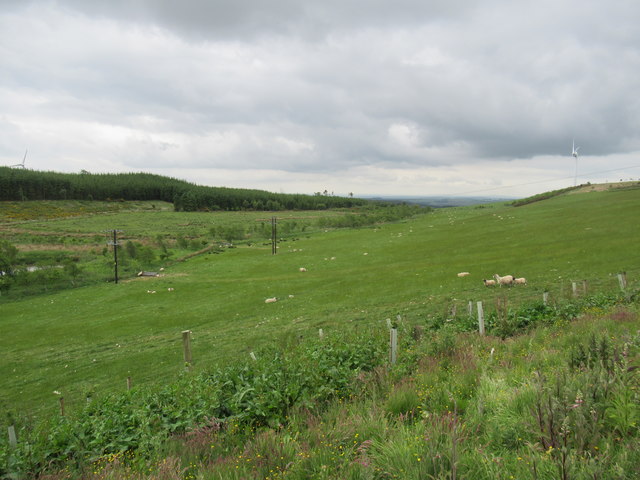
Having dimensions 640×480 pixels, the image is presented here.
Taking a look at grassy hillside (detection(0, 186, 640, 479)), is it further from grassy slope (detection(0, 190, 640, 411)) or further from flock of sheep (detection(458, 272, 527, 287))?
flock of sheep (detection(458, 272, 527, 287))

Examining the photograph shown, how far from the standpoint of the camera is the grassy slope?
68.2 ft

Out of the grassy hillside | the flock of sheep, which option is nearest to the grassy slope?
the grassy hillside

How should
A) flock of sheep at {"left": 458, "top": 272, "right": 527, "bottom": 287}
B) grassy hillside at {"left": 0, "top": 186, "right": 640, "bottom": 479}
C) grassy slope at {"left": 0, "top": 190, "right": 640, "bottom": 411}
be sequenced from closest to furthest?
grassy hillside at {"left": 0, "top": 186, "right": 640, "bottom": 479}
grassy slope at {"left": 0, "top": 190, "right": 640, "bottom": 411}
flock of sheep at {"left": 458, "top": 272, "right": 527, "bottom": 287}

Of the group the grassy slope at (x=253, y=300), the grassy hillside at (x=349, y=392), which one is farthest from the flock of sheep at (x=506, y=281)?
the grassy hillside at (x=349, y=392)

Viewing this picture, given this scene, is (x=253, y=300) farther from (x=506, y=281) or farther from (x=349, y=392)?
(x=349, y=392)

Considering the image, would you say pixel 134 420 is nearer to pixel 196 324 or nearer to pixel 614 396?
pixel 614 396

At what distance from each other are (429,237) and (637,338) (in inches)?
2538

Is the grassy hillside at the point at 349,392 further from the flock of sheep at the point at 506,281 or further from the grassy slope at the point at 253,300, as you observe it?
the flock of sheep at the point at 506,281

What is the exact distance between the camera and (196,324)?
95.3ft

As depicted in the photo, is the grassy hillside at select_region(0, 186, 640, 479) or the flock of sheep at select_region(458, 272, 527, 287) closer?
the grassy hillside at select_region(0, 186, 640, 479)

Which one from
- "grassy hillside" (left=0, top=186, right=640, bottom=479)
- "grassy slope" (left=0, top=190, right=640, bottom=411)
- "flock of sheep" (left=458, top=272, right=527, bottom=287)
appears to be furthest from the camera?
"flock of sheep" (left=458, top=272, right=527, bottom=287)

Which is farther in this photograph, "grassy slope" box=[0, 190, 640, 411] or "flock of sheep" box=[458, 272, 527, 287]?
"flock of sheep" box=[458, 272, 527, 287]

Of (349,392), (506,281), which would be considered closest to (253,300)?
(506,281)

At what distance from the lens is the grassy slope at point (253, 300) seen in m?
20.8
